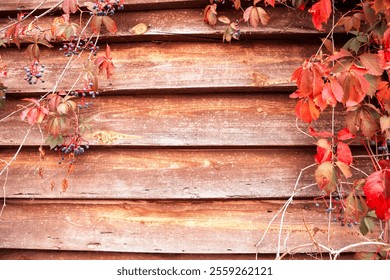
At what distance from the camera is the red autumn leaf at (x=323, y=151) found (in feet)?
4.72

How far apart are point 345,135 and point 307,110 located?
0.61 ft

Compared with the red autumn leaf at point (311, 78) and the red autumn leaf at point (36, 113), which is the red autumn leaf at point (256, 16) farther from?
the red autumn leaf at point (36, 113)

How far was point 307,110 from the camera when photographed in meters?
1.42

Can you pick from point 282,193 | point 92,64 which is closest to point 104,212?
point 92,64

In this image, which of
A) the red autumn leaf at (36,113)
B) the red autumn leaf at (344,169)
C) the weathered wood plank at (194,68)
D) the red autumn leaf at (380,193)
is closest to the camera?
the red autumn leaf at (380,193)

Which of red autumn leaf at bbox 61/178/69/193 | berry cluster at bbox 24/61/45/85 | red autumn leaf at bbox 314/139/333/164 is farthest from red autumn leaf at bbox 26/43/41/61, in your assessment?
red autumn leaf at bbox 314/139/333/164

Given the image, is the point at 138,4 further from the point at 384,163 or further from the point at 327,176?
the point at 384,163

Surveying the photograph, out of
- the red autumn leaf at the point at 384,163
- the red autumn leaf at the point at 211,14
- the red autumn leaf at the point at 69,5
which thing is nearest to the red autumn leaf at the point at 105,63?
the red autumn leaf at the point at 69,5

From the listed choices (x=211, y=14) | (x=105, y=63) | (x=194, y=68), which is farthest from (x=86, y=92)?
(x=211, y=14)

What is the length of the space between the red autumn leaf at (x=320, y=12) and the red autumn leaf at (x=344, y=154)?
44 centimetres

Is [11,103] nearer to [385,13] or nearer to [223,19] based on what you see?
[223,19]

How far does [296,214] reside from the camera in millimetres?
1622

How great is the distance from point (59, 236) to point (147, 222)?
37 centimetres

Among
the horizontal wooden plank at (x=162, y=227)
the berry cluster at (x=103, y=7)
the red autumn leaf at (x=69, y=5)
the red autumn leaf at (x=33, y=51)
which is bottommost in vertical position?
the horizontal wooden plank at (x=162, y=227)
